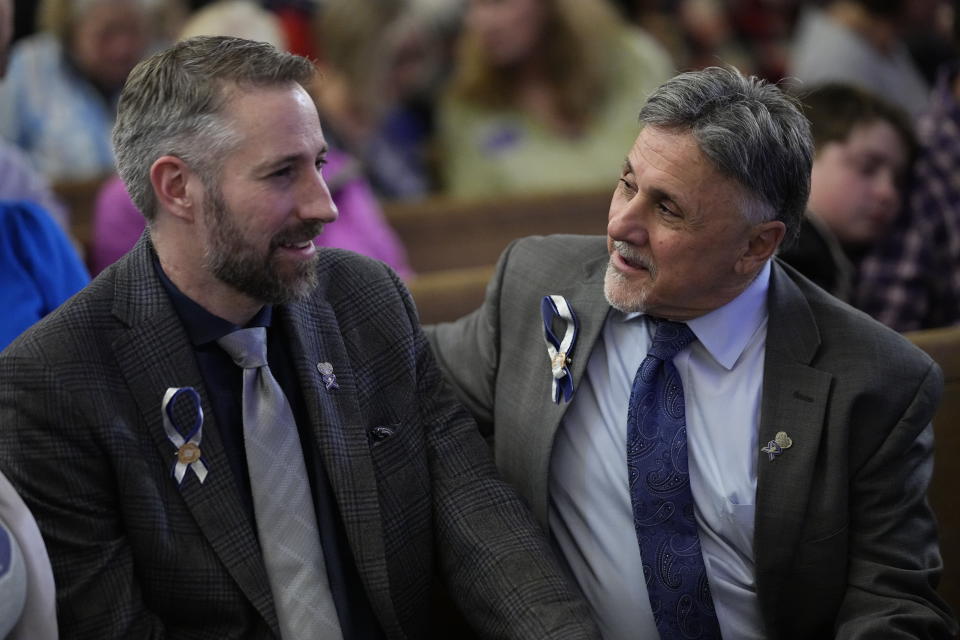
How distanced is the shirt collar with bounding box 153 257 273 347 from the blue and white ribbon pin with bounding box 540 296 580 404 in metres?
0.56

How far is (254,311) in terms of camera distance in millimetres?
1910

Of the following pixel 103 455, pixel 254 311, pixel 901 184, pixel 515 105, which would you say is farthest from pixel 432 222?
pixel 103 455

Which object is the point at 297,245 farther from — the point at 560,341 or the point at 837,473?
the point at 837,473

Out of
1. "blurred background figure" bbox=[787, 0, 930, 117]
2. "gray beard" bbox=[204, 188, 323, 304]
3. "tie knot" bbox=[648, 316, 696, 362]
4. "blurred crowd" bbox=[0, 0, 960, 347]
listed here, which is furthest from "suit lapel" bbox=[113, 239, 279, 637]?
"blurred background figure" bbox=[787, 0, 930, 117]

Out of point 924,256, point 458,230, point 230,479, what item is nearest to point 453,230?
point 458,230

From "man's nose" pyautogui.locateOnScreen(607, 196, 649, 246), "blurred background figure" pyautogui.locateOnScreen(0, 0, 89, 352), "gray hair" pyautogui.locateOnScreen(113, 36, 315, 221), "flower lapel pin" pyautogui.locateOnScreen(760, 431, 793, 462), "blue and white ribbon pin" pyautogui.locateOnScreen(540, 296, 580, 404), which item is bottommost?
"flower lapel pin" pyautogui.locateOnScreen(760, 431, 793, 462)

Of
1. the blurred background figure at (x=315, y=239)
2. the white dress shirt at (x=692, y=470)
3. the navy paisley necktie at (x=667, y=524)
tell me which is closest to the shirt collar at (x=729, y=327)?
the white dress shirt at (x=692, y=470)

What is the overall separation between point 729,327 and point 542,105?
253 cm

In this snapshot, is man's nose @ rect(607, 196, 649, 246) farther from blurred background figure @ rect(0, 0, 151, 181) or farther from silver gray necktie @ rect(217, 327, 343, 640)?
blurred background figure @ rect(0, 0, 151, 181)

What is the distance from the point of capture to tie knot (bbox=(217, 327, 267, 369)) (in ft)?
6.10

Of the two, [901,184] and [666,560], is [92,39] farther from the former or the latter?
[666,560]

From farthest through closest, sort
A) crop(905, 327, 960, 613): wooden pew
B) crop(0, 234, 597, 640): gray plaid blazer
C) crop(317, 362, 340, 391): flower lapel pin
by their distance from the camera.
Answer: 1. crop(905, 327, 960, 613): wooden pew
2. crop(317, 362, 340, 391): flower lapel pin
3. crop(0, 234, 597, 640): gray plaid blazer

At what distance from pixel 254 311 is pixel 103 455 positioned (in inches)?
12.8

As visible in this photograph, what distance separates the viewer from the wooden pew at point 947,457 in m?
2.49
